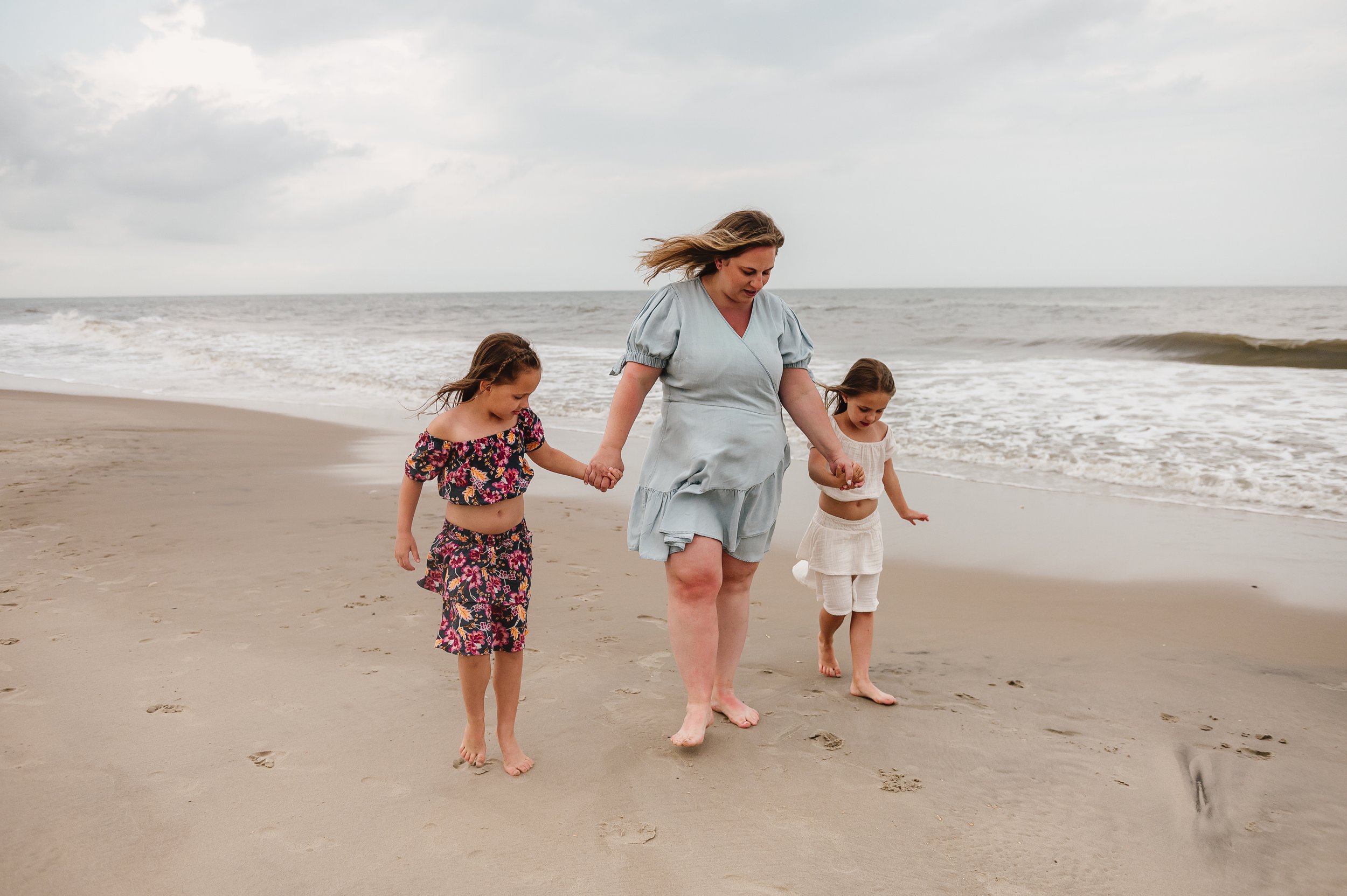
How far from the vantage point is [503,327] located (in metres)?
36.0

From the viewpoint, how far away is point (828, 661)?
12.0ft

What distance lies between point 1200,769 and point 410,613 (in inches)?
126

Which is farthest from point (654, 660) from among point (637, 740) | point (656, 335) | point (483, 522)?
point (656, 335)

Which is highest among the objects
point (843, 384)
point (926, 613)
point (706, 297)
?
point (706, 297)

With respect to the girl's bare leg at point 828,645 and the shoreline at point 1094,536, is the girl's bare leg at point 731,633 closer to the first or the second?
the girl's bare leg at point 828,645

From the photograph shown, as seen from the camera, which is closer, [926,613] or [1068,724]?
[1068,724]

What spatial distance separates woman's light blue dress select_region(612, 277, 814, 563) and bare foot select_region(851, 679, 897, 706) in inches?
34.3

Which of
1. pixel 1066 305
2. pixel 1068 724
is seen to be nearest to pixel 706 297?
pixel 1068 724

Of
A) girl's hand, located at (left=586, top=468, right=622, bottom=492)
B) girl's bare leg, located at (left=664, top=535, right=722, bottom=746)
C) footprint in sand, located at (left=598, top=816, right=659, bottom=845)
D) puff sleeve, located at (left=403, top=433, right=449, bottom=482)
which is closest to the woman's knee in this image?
girl's bare leg, located at (left=664, top=535, right=722, bottom=746)

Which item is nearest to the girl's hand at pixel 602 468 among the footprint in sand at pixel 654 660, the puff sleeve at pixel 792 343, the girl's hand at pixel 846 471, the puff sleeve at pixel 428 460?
A: the puff sleeve at pixel 428 460

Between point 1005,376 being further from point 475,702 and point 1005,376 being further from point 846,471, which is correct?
point 475,702

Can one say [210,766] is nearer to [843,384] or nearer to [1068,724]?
[843,384]

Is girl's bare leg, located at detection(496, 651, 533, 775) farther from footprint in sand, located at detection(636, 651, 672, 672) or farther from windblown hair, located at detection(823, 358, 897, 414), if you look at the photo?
windblown hair, located at detection(823, 358, 897, 414)

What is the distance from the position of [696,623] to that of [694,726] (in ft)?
1.10
